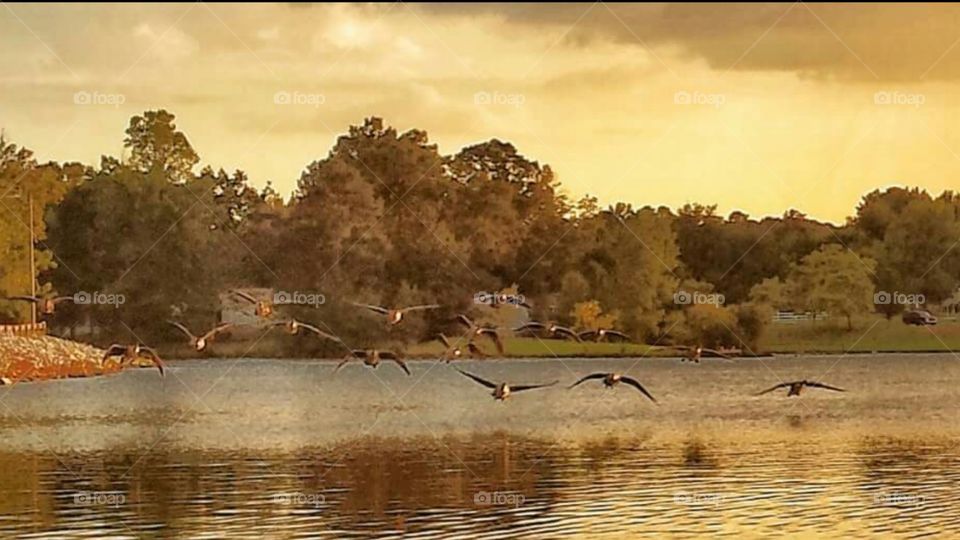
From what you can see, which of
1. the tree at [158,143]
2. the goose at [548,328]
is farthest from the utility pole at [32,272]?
the goose at [548,328]

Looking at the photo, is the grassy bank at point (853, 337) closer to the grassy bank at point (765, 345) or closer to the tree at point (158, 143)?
the grassy bank at point (765, 345)

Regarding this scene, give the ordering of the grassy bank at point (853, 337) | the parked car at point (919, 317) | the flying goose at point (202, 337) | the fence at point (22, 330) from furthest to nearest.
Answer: the grassy bank at point (853, 337) → the parked car at point (919, 317) → the fence at point (22, 330) → the flying goose at point (202, 337)

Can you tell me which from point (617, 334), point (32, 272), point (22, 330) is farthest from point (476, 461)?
point (32, 272)

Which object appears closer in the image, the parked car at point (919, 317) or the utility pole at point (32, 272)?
the utility pole at point (32, 272)

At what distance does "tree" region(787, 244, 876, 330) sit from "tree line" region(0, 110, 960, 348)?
8 centimetres

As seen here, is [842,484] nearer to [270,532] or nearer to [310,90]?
[270,532]

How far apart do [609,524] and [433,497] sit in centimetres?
340

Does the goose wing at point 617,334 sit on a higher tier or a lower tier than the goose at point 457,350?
higher

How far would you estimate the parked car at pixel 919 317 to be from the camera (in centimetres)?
6003

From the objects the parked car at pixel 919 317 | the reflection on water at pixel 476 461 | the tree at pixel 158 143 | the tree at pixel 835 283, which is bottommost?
the reflection on water at pixel 476 461

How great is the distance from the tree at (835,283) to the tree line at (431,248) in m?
0.08

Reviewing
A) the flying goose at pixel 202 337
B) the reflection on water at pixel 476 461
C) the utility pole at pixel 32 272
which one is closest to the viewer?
the reflection on water at pixel 476 461

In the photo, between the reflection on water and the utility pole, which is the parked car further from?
the utility pole

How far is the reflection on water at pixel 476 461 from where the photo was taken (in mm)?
19938
